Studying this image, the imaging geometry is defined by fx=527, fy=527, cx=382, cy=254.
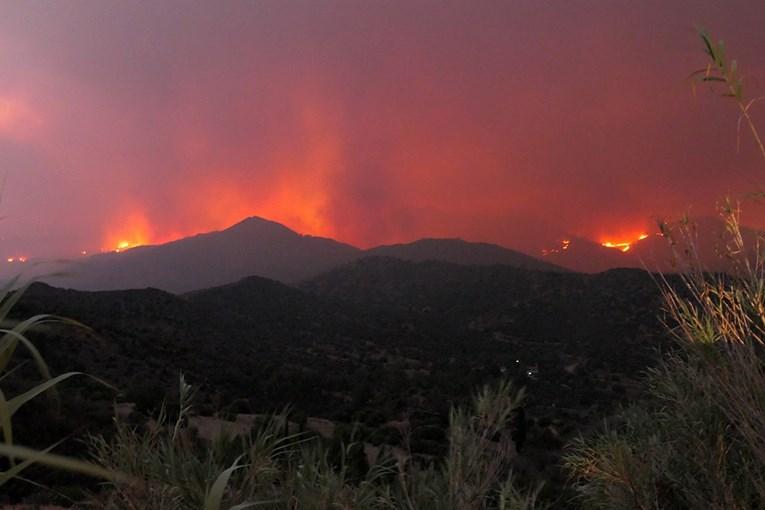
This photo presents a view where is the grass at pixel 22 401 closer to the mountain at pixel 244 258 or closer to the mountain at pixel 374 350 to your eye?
the mountain at pixel 374 350

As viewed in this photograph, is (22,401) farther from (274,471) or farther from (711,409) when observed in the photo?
(711,409)

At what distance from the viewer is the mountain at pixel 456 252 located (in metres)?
154

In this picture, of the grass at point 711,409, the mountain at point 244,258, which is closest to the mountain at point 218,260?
the mountain at point 244,258

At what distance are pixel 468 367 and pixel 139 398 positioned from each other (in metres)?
33.5

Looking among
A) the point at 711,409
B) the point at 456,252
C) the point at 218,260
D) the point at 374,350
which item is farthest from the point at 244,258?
the point at 711,409

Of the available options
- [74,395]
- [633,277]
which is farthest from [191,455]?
[633,277]

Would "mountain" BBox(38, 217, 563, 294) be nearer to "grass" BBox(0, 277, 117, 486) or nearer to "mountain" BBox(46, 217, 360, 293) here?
"mountain" BBox(46, 217, 360, 293)

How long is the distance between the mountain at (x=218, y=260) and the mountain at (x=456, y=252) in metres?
17.6

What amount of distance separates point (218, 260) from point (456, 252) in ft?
249

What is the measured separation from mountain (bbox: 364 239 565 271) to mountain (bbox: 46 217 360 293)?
1759cm

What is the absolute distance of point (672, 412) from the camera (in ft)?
21.9

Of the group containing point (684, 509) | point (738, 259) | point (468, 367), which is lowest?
point (468, 367)

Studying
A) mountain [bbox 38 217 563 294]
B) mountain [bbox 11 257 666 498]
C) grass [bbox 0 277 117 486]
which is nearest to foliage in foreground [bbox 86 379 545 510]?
mountain [bbox 11 257 666 498]

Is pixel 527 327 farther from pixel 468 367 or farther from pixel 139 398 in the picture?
pixel 139 398
